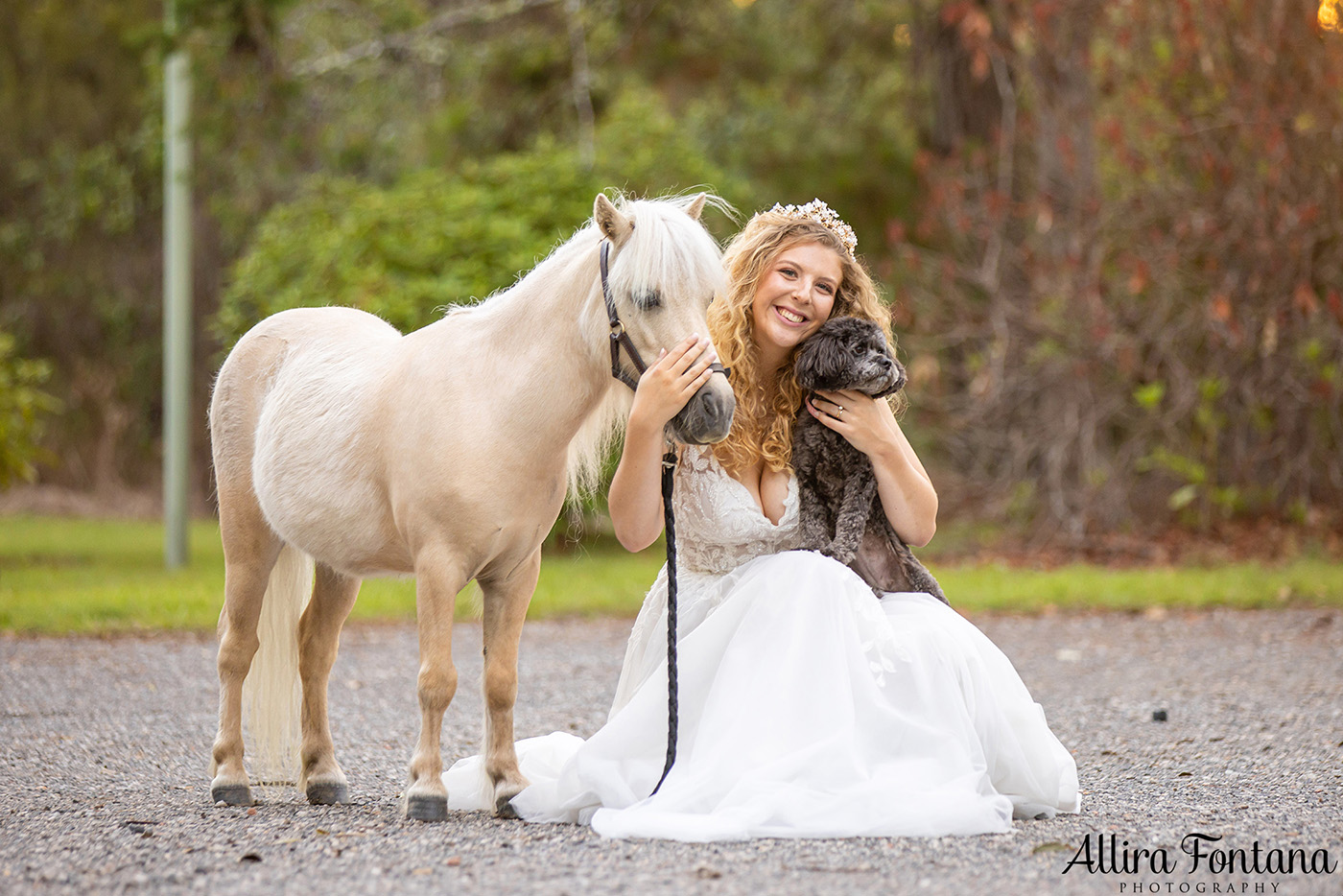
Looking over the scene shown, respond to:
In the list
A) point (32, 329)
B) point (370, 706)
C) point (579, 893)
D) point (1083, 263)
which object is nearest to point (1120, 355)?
point (1083, 263)

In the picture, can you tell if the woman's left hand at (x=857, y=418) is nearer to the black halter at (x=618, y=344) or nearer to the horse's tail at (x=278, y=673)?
the black halter at (x=618, y=344)

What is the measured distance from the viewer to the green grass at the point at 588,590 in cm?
812

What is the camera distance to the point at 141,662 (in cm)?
693

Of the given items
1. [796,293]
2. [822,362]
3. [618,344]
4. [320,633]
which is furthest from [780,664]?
[320,633]

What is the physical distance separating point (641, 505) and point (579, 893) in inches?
46.2

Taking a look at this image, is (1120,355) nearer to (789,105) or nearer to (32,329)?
(789,105)

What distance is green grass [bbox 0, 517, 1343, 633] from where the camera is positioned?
812 centimetres

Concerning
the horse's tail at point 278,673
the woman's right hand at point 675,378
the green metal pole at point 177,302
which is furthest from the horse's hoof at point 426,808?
the green metal pole at point 177,302

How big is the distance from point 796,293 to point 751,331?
23 cm

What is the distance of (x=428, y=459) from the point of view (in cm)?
350

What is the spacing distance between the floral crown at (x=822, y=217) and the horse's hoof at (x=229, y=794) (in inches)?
96.5

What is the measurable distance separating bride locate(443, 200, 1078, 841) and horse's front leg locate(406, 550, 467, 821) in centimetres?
27

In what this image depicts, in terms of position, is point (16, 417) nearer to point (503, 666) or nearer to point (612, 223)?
point (503, 666)

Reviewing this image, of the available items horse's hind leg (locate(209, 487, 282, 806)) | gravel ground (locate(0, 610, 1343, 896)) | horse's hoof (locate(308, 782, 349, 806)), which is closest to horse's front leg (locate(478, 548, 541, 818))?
gravel ground (locate(0, 610, 1343, 896))
